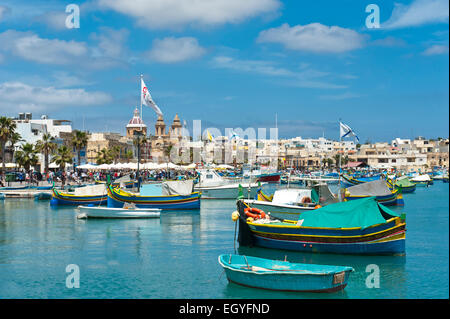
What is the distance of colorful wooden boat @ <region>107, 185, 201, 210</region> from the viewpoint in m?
41.6

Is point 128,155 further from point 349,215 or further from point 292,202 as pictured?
point 349,215

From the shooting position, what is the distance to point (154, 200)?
4247cm

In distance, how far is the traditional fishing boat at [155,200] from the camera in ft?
136

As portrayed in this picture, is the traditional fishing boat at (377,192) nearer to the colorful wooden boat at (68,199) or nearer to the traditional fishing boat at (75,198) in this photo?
the traditional fishing boat at (75,198)

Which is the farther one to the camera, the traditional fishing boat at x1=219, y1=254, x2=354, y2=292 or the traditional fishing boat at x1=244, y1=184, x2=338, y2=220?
the traditional fishing boat at x1=244, y1=184, x2=338, y2=220

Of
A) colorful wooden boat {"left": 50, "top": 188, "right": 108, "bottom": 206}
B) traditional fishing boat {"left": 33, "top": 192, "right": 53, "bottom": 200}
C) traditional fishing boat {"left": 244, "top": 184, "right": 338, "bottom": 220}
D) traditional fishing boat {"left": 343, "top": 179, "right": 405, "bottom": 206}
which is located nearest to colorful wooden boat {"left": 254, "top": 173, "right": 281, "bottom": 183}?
traditional fishing boat {"left": 343, "top": 179, "right": 405, "bottom": 206}

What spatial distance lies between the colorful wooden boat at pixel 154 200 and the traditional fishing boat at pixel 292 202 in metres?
9.68

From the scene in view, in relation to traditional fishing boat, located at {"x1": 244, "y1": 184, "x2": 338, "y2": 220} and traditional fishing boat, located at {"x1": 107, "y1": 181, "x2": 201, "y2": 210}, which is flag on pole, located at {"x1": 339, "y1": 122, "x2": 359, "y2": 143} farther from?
traditional fishing boat, located at {"x1": 107, "y1": 181, "x2": 201, "y2": 210}

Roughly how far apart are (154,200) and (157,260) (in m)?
19.9

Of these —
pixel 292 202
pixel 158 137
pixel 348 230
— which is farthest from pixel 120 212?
pixel 158 137

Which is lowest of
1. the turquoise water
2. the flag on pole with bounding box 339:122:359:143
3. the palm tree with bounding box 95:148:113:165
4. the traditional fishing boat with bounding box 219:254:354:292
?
the turquoise water

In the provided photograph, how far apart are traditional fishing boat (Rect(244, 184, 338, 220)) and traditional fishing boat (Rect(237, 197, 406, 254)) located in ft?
24.4
